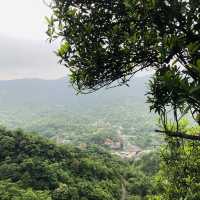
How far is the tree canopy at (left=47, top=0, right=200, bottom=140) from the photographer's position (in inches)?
198

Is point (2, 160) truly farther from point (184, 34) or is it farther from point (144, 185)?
point (184, 34)

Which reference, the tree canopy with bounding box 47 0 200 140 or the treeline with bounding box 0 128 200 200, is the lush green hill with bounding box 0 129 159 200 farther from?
the tree canopy with bounding box 47 0 200 140

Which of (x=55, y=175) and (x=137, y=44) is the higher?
(x=137, y=44)

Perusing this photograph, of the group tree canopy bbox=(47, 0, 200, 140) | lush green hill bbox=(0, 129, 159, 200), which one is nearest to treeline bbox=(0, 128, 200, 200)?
lush green hill bbox=(0, 129, 159, 200)

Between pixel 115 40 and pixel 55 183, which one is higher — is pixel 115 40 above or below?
above

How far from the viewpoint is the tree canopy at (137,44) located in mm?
5039

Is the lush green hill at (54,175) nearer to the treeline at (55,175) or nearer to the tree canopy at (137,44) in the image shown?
the treeline at (55,175)

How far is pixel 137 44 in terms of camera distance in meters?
5.63

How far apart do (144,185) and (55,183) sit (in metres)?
22.2

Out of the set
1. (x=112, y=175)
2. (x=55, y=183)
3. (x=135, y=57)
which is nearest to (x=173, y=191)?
(x=135, y=57)

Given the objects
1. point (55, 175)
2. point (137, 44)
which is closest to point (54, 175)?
point (55, 175)

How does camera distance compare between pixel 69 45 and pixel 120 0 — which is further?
pixel 69 45

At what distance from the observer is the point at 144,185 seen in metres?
77.2

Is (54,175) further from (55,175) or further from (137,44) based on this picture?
(137,44)
